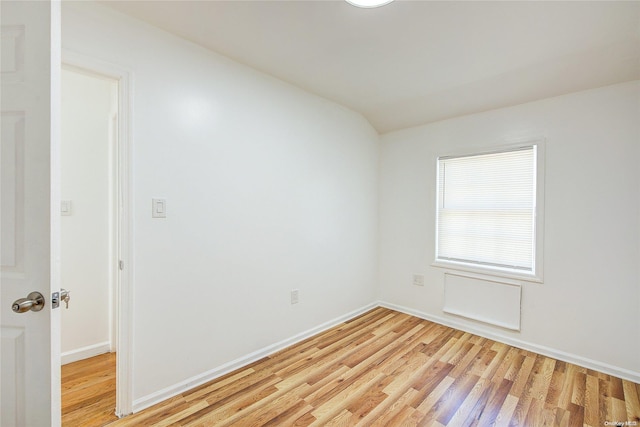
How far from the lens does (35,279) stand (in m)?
1.00

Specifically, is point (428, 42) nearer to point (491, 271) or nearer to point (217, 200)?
point (217, 200)

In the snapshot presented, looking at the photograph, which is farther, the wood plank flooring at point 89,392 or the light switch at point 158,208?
the light switch at point 158,208

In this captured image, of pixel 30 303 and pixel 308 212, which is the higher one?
pixel 308 212

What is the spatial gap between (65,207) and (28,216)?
5.31 ft

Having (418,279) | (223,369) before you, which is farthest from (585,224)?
(223,369)

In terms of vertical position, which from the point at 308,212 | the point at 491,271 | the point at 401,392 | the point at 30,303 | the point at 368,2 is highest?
the point at 368,2

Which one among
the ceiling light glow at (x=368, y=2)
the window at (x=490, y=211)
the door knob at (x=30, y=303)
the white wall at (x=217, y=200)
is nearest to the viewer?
the door knob at (x=30, y=303)

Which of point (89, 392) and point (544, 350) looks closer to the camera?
point (89, 392)

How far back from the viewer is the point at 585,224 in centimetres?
232

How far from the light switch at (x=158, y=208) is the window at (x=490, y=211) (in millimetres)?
2795

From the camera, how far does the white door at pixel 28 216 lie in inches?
38.8

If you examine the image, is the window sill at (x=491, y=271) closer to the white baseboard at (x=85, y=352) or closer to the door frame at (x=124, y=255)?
the door frame at (x=124, y=255)

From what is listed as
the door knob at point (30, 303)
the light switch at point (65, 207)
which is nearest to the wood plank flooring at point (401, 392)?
the door knob at point (30, 303)

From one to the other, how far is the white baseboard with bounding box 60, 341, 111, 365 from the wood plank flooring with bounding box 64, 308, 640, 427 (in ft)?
2.41
